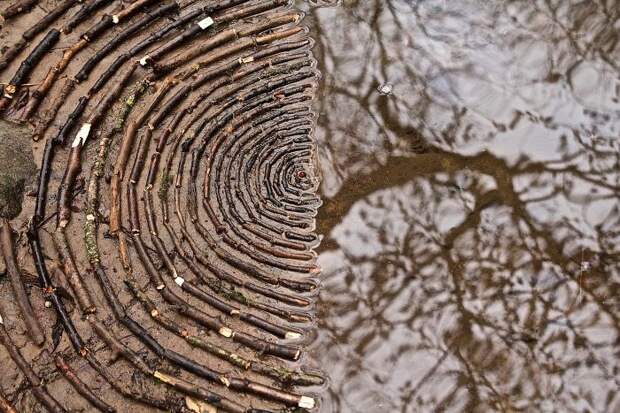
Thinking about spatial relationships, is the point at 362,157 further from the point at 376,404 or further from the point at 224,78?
the point at 376,404

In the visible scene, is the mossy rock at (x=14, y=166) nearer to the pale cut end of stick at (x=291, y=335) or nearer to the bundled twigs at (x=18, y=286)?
the bundled twigs at (x=18, y=286)

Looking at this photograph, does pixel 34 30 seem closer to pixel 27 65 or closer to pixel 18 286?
pixel 27 65

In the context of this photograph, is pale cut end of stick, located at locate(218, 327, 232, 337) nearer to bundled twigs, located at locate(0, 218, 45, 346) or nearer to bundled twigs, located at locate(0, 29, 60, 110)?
bundled twigs, located at locate(0, 218, 45, 346)

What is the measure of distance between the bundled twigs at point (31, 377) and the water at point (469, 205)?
231cm

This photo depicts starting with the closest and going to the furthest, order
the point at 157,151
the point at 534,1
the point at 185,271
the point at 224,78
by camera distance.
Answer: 1. the point at 185,271
2. the point at 157,151
3. the point at 224,78
4. the point at 534,1

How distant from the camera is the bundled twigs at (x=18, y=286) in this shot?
5.54 m

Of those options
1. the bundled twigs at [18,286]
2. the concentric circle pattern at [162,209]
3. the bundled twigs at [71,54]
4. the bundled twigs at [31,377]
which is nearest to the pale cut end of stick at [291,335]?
the concentric circle pattern at [162,209]

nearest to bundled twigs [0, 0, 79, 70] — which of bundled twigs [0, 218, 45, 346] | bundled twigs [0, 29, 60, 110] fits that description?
bundled twigs [0, 29, 60, 110]

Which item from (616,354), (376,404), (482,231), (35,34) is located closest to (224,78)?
(35,34)

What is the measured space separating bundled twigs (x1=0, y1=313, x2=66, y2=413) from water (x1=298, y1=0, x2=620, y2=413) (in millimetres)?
2307

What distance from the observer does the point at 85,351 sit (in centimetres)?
551

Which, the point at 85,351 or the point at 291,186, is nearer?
the point at 85,351

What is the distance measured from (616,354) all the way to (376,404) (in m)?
2.24

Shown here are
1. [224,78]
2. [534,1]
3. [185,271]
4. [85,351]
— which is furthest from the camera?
[534,1]
